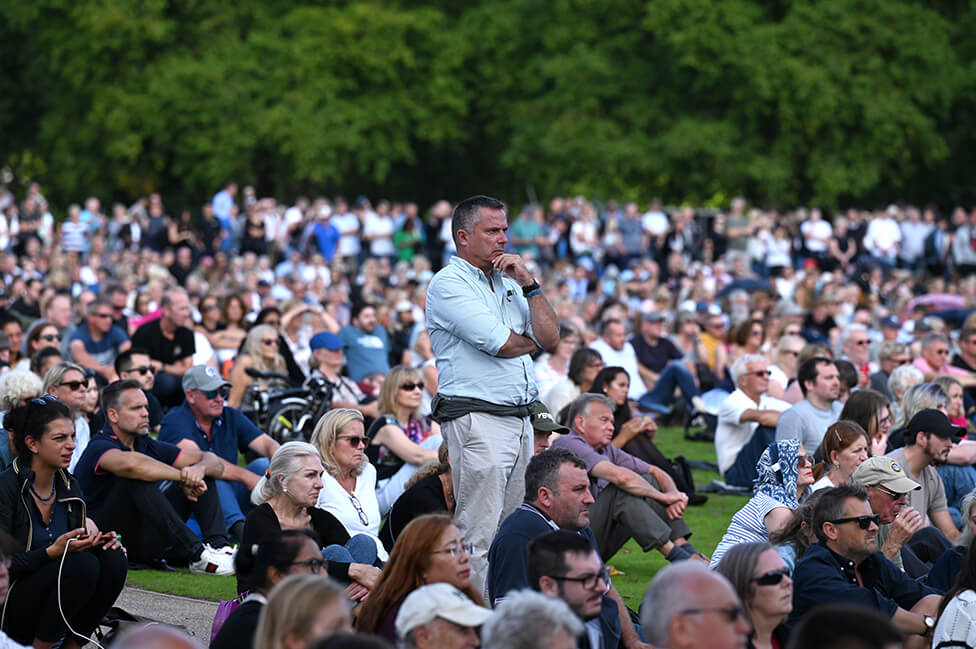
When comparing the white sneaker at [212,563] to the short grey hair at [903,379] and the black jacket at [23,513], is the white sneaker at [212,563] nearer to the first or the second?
the black jacket at [23,513]

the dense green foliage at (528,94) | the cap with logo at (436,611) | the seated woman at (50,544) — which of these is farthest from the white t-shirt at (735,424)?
the dense green foliage at (528,94)

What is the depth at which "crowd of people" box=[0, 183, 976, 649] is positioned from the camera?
215 inches

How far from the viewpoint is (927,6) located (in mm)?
38062

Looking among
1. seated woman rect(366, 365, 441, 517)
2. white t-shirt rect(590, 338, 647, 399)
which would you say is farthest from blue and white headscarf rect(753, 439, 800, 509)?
white t-shirt rect(590, 338, 647, 399)

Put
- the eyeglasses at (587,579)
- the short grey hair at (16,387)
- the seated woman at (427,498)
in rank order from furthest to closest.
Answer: the short grey hair at (16,387) → the seated woman at (427,498) → the eyeglasses at (587,579)

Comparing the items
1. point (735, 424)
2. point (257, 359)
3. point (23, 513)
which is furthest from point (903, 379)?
point (23, 513)

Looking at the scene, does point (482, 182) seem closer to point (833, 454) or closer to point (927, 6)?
point (927, 6)

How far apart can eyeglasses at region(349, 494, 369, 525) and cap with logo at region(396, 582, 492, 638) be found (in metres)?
3.22

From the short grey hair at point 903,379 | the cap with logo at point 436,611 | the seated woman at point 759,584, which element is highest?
the cap with logo at point 436,611

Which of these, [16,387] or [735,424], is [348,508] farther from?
[735,424]

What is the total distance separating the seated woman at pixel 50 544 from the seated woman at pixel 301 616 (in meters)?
2.49

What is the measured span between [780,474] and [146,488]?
150 inches

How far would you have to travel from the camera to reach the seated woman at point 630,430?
10.5m

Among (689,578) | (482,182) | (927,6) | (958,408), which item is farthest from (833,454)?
(482,182)
